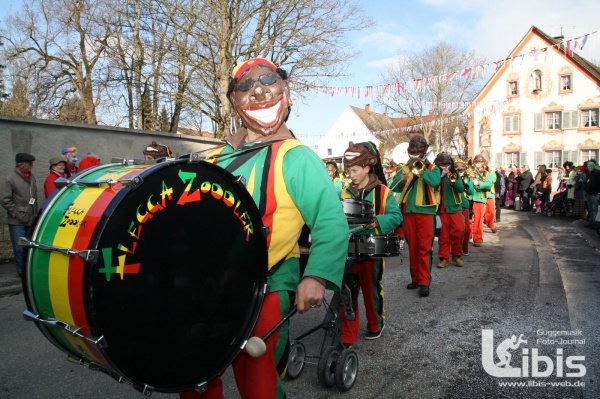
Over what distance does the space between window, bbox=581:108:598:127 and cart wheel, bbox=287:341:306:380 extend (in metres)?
37.2

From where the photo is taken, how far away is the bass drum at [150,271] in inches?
64.8

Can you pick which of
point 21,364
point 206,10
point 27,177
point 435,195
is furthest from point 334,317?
point 206,10

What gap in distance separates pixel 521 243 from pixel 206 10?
10983 millimetres

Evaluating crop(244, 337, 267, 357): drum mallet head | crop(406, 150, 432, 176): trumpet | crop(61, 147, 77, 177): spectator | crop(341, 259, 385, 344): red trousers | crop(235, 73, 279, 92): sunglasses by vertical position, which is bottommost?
crop(341, 259, 385, 344): red trousers

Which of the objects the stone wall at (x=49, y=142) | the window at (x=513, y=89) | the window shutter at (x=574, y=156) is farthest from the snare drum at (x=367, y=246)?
the window at (x=513, y=89)

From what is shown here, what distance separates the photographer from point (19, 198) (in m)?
7.30

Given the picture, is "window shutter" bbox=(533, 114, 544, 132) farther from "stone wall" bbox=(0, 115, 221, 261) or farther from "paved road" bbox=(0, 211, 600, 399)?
"stone wall" bbox=(0, 115, 221, 261)

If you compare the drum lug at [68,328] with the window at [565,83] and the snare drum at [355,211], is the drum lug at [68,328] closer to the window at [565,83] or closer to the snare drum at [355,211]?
the snare drum at [355,211]

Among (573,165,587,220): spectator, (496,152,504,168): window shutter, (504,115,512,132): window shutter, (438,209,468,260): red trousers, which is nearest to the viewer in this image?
(438,209,468,260): red trousers

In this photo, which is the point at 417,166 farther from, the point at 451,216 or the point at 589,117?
the point at 589,117

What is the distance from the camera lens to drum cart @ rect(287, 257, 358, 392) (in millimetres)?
3561

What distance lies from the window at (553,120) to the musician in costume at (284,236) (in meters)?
38.7

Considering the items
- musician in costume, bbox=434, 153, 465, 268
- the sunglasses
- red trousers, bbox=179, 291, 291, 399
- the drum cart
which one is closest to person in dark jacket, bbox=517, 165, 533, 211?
musician in costume, bbox=434, 153, 465, 268

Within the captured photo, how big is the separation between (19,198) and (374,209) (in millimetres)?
5658
